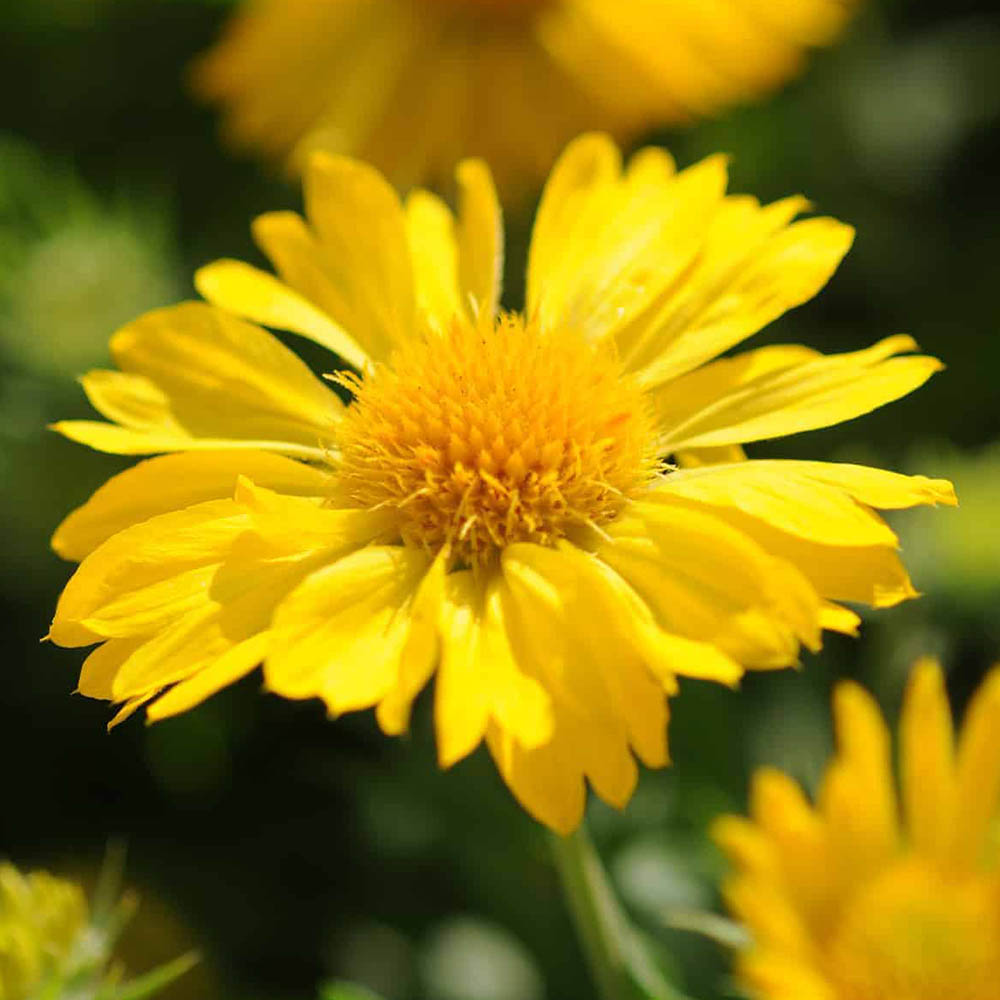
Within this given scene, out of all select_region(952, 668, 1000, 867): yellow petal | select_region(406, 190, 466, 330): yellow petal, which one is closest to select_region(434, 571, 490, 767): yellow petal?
select_region(406, 190, 466, 330): yellow petal

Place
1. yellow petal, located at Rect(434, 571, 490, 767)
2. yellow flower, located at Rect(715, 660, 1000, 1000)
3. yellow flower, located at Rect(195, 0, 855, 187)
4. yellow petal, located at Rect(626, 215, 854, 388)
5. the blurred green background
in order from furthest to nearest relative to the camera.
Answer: yellow flower, located at Rect(195, 0, 855, 187)
the blurred green background
yellow flower, located at Rect(715, 660, 1000, 1000)
yellow petal, located at Rect(626, 215, 854, 388)
yellow petal, located at Rect(434, 571, 490, 767)

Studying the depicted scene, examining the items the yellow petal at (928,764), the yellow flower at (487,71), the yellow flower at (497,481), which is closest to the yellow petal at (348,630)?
the yellow flower at (497,481)

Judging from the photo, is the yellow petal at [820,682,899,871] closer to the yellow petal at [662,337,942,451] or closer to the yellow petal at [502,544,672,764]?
the yellow petal at [662,337,942,451]

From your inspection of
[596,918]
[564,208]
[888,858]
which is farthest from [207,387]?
[888,858]

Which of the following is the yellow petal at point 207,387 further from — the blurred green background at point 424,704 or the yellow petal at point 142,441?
the blurred green background at point 424,704

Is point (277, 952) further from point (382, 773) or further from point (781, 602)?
point (781, 602)

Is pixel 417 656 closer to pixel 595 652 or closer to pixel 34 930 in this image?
pixel 595 652
